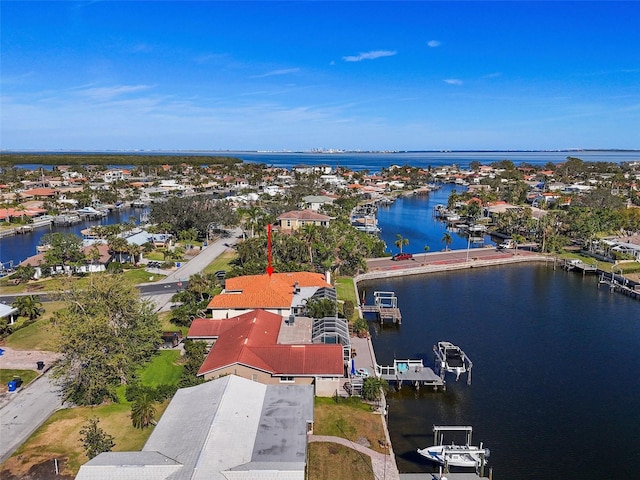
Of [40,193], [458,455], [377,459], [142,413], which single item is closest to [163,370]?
[142,413]

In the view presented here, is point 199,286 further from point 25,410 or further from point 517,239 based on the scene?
point 517,239

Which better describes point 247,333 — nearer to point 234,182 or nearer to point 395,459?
point 395,459

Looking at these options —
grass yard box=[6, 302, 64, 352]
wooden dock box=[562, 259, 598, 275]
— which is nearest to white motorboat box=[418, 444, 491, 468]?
grass yard box=[6, 302, 64, 352]

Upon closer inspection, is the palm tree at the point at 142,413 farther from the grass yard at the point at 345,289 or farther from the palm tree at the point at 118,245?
the palm tree at the point at 118,245

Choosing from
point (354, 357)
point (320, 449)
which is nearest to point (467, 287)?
point (354, 357)

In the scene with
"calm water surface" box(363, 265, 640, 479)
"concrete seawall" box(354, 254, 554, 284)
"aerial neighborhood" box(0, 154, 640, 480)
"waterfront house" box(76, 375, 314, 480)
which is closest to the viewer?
"waterfront house" box(76, 375, 314, 480)

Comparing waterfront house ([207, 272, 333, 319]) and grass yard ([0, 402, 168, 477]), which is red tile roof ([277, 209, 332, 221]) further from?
grass yard ([0, 402, 168, 477])

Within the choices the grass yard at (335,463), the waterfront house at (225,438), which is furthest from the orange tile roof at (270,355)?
the grass yard at (335,463)
